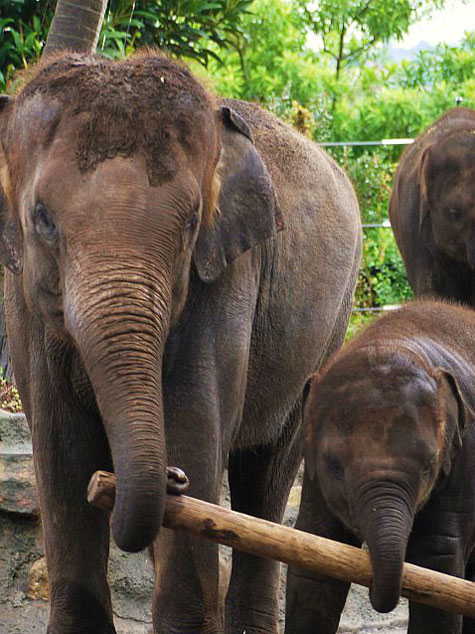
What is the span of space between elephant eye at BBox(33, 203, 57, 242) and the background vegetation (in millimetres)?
6735

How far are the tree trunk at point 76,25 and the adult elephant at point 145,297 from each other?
2.58m

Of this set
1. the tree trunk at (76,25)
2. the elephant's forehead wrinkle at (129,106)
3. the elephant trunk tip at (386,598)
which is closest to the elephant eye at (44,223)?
the elephant's forehead wrinkle at (129,106)

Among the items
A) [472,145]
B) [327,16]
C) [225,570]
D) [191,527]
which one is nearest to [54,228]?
[191,527]

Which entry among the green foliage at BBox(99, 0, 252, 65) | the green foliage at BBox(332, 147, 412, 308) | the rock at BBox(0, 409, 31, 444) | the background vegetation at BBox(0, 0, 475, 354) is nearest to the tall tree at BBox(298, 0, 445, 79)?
the background vegetation at BBox(0, 0, 475, 354)

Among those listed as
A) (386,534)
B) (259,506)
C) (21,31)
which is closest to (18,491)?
(259,506)

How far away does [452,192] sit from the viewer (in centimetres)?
901

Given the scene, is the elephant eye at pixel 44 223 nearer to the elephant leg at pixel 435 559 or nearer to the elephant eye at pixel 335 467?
the elephant eye at pixel 335 467

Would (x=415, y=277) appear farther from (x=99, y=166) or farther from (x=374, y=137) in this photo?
(x=374, y=137)

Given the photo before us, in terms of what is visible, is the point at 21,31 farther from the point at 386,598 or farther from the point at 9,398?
the point at 386,598

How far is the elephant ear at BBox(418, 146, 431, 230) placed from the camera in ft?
30.1

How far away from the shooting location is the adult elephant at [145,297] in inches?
161

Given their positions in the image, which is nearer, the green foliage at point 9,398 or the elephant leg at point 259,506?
the elephant leg at point 259,506

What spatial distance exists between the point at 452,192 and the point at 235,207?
4431mm

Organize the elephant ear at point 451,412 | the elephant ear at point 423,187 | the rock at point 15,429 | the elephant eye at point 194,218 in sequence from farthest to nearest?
the elephant ear at point 423,187 → the rock at point 15,429 → the elephant ear at point 451,412 → the elephant eye at point 194,218
